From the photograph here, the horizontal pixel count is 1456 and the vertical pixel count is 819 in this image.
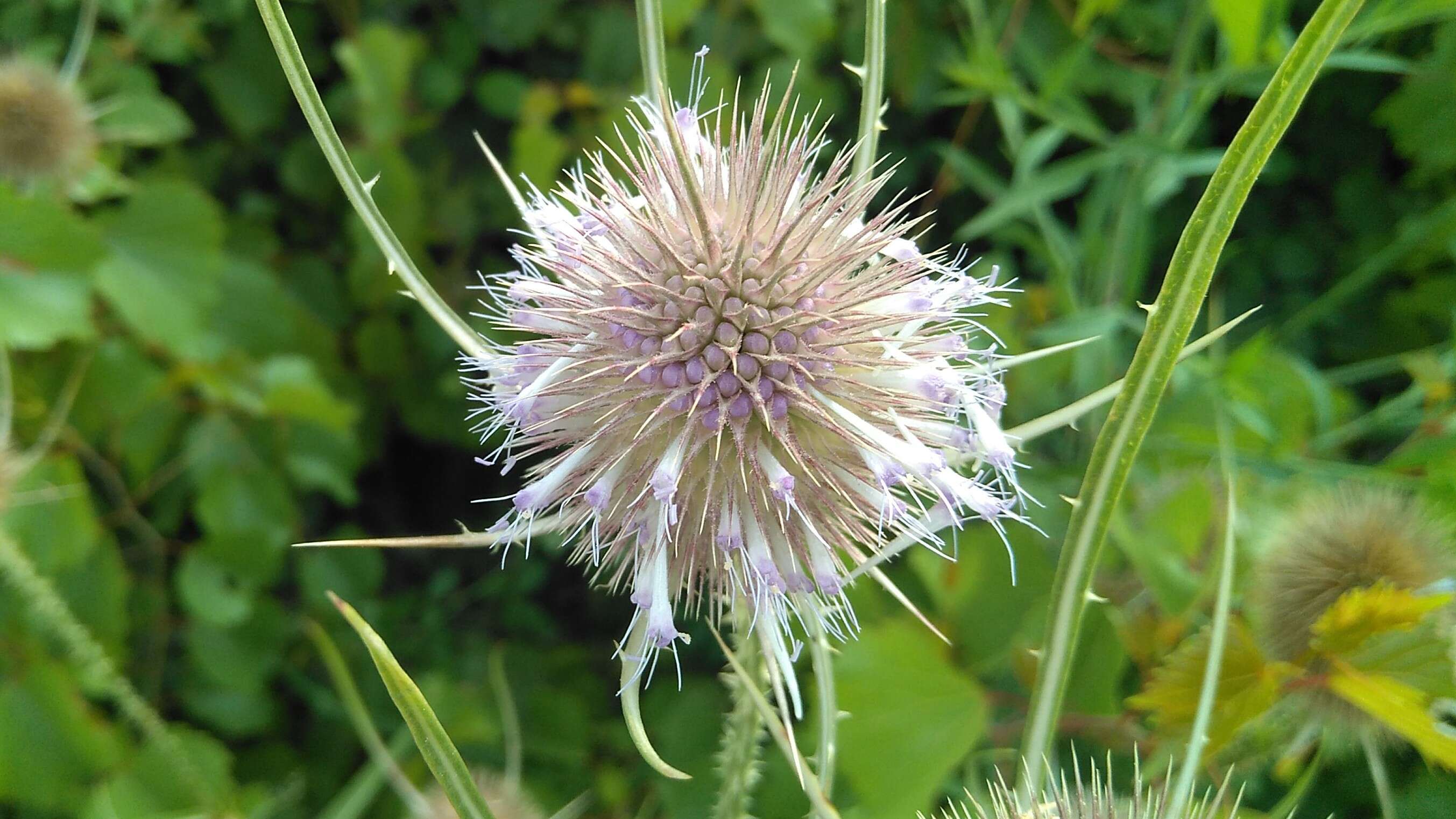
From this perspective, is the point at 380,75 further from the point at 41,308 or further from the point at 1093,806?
the point at 1093,806

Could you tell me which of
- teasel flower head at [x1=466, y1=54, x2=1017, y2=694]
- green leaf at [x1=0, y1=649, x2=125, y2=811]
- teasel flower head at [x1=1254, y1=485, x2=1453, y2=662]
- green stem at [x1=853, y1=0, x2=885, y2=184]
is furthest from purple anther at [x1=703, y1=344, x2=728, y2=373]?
green leaf at [x1=0, y1=649, x2=125, y2=811]

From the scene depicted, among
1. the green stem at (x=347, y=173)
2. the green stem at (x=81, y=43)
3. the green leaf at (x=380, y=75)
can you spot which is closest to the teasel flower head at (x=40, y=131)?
the green stem at (x=81, y=43)

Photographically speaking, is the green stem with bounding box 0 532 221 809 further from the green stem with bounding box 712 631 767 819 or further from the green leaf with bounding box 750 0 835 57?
the green leaf with bounding box 750 0 835 57

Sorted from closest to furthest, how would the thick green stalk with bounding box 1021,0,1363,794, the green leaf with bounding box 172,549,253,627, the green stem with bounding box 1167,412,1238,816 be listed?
the thick green stalk with bounding box 1021,0,1363,794, the green stem with bounding box 1167,412,1238,816, the green leaf with bounding box 172,549,253,627

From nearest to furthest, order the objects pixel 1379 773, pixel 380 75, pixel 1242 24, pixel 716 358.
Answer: pixel 716 358
pixel 1379 773
pixel 1242 24
pixel 380 75

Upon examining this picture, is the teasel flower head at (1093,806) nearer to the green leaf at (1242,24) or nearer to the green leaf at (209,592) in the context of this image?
the green leaf at (1242,24)

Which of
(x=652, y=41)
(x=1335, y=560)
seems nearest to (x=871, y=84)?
(x=652, y=41)
